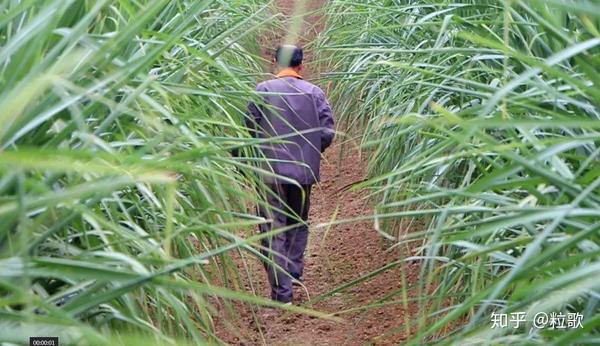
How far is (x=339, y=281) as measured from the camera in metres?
5.98

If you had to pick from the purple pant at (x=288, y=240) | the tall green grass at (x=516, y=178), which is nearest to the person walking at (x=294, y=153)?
the purple pant at (x=288, y=240)

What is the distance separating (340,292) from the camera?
4258 mm

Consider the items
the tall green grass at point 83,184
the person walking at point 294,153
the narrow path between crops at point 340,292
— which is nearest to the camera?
the tall green grass at point 83,184

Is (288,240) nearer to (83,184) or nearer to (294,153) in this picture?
(294,153)

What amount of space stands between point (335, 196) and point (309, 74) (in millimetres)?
2370

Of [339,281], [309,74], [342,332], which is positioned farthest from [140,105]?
[309,74]

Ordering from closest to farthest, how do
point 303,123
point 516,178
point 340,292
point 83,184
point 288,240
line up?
point 83,184, point 516,178, point 340,292, point 303,123, point 288,240

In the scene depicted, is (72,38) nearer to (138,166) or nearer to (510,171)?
(138,166)

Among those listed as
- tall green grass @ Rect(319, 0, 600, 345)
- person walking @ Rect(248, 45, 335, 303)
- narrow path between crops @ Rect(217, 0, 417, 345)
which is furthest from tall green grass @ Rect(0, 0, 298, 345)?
person walking @ Rect(248, 45, 335, 303)

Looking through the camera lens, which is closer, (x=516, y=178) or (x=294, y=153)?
(x=516, y=178)

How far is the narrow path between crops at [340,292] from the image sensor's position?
5145 mm

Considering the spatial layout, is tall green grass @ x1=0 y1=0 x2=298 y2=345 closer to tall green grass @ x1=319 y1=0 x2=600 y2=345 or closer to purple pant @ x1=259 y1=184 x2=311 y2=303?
tall green grass @ x1=319 y1=0 x2=600 y2=345

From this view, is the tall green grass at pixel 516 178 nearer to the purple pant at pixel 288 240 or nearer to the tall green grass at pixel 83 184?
the tall green grass at pixel 83 184

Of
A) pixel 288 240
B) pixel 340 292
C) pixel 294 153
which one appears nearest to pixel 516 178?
pixel 340 292
